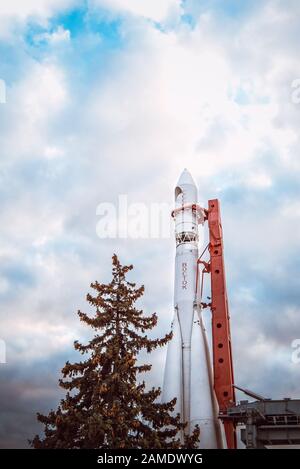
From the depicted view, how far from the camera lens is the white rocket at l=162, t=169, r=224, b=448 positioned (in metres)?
30.3

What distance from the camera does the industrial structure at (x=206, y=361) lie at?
27031 millimetres

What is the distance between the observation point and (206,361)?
32.6 meters

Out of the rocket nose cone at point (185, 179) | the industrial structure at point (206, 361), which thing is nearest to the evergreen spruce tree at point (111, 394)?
the industrial structure at point (206, 361)

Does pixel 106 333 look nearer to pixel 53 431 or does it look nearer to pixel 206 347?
pixel 53 431

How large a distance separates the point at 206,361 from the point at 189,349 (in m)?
1.37

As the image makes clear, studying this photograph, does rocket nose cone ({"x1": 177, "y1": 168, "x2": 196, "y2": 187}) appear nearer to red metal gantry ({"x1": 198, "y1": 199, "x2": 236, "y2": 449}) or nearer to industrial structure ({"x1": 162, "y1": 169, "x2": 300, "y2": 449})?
industrial structure ({"x1": 162, "y1": 169, "x2": 300, "y2": 449})

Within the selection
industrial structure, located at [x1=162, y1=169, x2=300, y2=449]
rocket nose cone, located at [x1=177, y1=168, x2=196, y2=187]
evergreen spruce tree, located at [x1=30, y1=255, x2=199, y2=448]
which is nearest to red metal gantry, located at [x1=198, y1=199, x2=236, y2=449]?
industrial structure, located at [x1=162, y1=169, x2=300, y2=449]

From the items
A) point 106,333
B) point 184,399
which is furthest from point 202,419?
point 106,333

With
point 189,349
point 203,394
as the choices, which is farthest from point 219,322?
point 203,394

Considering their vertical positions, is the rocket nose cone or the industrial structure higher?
the rocket nose cone

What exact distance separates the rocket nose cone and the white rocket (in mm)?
1031

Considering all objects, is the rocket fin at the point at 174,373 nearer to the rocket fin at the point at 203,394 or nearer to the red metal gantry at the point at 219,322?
the rocket fin at the point at 203,394

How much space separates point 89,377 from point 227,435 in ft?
46.1

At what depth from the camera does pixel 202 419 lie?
2989cm
